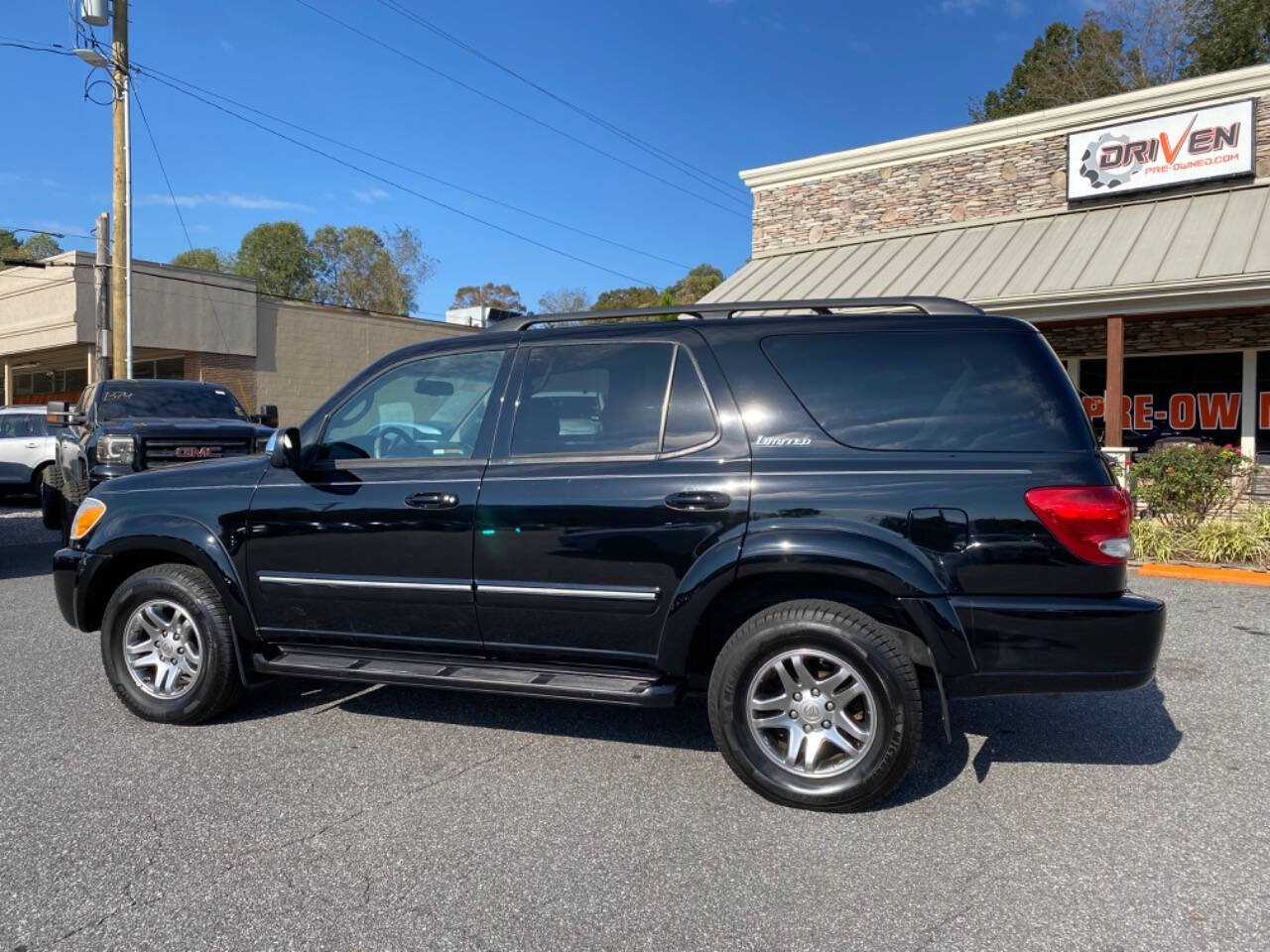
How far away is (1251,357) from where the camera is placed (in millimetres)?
15250

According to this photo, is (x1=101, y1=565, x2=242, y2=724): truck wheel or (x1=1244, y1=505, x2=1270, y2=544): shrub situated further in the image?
(x1=1244, y1=505, x2=1270, y2=544): shrub

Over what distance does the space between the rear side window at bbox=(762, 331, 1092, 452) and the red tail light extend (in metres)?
0.19

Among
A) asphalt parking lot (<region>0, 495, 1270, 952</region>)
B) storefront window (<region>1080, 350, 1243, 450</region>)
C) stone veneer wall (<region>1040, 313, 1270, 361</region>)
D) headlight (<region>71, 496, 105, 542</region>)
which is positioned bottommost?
asphalt parking lot (<region>0, 495, 1270, 952</region>)

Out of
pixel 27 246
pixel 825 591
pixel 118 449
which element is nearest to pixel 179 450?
pixel 118 449

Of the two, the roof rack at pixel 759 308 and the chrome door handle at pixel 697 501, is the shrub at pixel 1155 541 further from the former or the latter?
the chrome door handle at pixel 697 501

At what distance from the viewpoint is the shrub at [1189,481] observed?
30.7 feet

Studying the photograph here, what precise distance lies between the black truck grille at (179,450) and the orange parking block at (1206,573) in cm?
911

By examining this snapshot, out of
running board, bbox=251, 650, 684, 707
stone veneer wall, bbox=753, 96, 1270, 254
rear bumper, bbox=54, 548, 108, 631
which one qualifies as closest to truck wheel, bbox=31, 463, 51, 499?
rear bumper, bbox=54, 548, 108, 631

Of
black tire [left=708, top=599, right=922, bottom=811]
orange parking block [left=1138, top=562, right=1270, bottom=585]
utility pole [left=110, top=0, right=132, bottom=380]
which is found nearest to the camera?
black tire [left=708, top=599, right=922, bottom=811]

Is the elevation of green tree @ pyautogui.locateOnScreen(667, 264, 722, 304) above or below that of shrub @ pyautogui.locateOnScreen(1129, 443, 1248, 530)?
above

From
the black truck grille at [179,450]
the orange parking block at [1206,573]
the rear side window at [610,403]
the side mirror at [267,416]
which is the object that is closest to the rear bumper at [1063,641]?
the rear side window at [610,403]

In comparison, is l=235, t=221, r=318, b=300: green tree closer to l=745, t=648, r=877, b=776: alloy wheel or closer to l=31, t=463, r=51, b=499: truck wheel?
l=31, t=463, r=51, b=499: truck wheel

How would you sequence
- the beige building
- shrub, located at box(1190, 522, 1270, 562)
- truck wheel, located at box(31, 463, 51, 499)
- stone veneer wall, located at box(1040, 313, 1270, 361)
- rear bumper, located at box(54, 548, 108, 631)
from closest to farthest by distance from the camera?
rear bumper, located at box(54, 548, 108, 631) → shrub, located at box(1190, 522, 1270, 562) → stone veneer wall, located at box(1040, 313, 1270, 361) → truck wheel, located at box(31, 463, 51, 499) → the beige building

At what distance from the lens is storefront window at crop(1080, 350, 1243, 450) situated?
15.6 m
